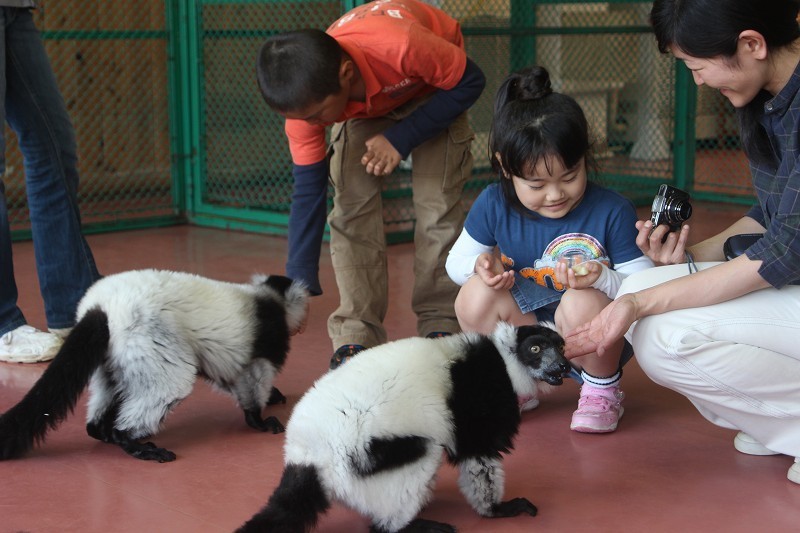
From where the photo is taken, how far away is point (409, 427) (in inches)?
79.4

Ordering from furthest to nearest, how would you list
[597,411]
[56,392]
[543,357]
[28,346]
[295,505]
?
1. [28,346]
2. [597,411]
3. [56,392]
4. [543,357]
5. [295,505]

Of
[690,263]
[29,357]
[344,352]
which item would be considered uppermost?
[690,263]

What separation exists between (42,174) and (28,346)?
64cm

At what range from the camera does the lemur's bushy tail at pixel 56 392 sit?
2.49 meters

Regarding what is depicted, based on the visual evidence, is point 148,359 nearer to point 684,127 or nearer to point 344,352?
point 344,352

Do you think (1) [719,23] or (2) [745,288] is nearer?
(1) [719,23]

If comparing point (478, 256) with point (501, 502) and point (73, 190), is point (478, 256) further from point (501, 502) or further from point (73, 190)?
point (73, 190)

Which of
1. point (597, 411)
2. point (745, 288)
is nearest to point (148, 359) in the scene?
point (597, 411)

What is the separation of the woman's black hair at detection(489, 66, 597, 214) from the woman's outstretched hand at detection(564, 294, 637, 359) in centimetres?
46

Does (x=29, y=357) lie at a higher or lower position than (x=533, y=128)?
lower

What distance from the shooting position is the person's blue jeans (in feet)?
11.3

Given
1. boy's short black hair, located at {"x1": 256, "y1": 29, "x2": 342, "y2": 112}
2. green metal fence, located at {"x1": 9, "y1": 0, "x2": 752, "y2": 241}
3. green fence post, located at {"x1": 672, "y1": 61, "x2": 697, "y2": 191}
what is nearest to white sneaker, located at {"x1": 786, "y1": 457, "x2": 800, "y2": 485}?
boy's short black hair, located at {"x1": 256, "y1": 29, "x2": 342, "y2": 112}

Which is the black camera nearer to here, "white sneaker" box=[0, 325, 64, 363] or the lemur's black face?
the lemur's black face

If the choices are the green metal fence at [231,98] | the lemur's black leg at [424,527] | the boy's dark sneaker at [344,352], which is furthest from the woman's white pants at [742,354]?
the green metal fence at [231,98]
